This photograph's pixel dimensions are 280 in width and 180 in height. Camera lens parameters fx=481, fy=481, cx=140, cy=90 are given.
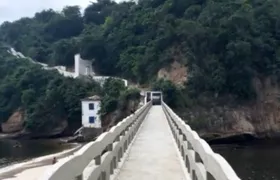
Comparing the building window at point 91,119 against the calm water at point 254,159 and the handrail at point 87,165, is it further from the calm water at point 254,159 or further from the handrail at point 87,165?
the handrail at point 87,165

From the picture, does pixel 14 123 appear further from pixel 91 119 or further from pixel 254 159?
pixel 254 159

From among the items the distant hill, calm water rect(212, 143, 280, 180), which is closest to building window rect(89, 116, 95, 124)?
the distant hill

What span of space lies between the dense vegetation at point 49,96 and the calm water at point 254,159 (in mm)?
13531

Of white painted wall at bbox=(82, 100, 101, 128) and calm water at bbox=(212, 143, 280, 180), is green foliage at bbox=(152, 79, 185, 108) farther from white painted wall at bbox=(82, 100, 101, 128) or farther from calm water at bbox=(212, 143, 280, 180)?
white painted wall at bbox=(82, 100, 101, 128)

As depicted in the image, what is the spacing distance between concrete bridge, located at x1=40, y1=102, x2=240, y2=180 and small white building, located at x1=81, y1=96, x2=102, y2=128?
43.5 m

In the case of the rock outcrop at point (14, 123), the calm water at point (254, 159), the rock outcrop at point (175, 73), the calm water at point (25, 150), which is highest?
the rock outcrop at point (175, 73)

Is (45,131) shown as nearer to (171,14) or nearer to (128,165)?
(171,14)

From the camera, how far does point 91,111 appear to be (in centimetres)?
5856

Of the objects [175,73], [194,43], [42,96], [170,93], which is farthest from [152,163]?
[42,96]

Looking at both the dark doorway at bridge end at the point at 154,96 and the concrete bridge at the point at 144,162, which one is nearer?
the concrete bridge at the point at 144,162

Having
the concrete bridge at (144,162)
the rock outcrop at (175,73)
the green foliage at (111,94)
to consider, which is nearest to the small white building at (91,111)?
the green foliage at (111,94)

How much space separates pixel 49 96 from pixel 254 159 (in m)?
30.9

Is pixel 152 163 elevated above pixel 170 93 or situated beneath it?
situated beneath

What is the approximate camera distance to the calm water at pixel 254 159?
33406mm
